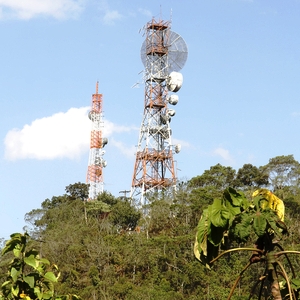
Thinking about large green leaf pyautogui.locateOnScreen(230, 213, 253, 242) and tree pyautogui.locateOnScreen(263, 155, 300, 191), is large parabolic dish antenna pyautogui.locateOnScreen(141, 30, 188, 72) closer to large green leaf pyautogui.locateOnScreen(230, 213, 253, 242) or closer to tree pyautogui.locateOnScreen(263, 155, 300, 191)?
tree pyautogui.locateOnScreen(263, 155, 300, 191)

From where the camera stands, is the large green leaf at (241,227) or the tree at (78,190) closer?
the large green leaf at (241,227)

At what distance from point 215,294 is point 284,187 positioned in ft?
39.0

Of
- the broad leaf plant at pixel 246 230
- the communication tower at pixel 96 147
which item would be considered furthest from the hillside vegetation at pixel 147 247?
the broad leaf plant at pixel 246 230

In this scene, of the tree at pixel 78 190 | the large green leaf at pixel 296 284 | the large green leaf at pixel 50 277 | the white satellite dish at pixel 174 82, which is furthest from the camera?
the tree at pixel 78 190

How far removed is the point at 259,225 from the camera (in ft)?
9.02

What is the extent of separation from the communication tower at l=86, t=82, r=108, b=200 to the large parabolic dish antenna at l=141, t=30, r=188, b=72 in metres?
4.52

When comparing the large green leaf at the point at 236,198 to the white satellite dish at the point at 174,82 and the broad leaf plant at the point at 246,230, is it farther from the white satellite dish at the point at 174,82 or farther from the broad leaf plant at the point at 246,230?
the white satellite dish at the point at 174,82

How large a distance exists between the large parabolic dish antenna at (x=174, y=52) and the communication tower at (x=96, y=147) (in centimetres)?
452

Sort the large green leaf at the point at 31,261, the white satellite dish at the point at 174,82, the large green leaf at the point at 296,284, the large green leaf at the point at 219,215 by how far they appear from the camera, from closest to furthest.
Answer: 1. the large green leaf at the point at 219,215
2. the large green leaf at the point at 296,284
3. the large green leaf at the point at 31,261
4. the white satellite dish at the point at 174,82

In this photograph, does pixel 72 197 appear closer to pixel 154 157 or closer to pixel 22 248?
pixel 154 157

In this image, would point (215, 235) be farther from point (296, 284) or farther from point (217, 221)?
point (296, 284)

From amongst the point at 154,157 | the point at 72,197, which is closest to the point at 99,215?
the point at 154,157

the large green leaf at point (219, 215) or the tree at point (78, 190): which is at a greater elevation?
the tree at point (78, 190)

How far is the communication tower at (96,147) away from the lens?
119 ft
